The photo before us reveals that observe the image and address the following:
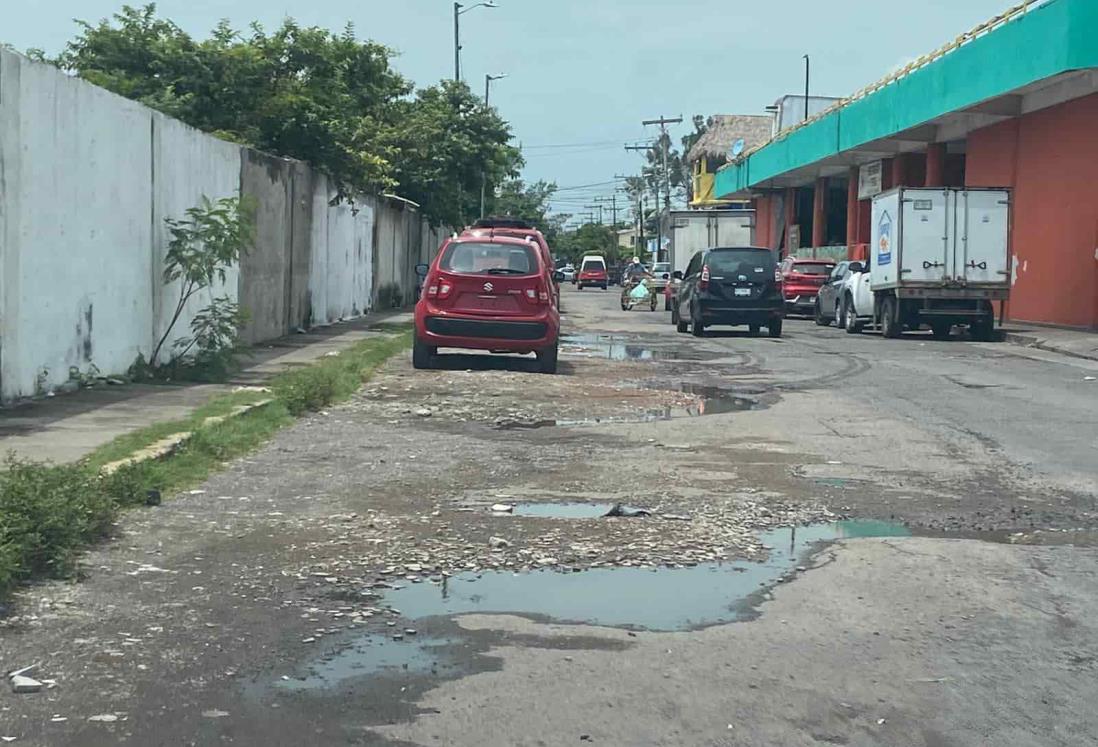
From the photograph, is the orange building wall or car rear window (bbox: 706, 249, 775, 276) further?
the orange building wall

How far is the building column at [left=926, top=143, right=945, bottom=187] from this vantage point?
39.6 metres

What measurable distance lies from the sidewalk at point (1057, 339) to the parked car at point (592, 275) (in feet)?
178

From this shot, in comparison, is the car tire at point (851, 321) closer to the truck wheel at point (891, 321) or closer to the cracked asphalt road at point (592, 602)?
the truck wheel at point (891, 321)

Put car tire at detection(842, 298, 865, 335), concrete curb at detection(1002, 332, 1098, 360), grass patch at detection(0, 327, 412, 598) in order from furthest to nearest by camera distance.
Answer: car tire at detection(842, 298, 865, 335) → concrete curb at detection(1002, 332, 1098, 360) → grass patch at detection(0, 327, 412, 598)

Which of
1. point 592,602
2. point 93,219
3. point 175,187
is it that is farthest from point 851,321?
point 592,602

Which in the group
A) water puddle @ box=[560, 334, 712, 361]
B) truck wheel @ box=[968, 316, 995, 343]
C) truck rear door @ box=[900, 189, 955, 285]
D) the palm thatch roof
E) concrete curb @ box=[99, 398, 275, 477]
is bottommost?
water puddle @ box=[560, 334, 712, 361]

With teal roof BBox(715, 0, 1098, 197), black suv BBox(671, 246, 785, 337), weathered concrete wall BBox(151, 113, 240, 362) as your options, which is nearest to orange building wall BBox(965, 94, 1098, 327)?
teal roof BBox(715, 0, 1098, 197)

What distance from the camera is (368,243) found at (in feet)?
101

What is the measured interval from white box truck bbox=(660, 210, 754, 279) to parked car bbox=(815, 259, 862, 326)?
975cm

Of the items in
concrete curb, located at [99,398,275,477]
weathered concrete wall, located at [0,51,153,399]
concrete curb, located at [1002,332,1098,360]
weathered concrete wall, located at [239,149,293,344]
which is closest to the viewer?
concrete curb, located at [99,398,275,477]

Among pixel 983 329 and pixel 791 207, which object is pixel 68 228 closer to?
pixel 983 329

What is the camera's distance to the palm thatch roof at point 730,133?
89.1m

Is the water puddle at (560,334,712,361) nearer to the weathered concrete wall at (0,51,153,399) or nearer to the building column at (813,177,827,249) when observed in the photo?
the weathered concrete wall at (0,51,153,399)

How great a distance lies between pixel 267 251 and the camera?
20.0m
